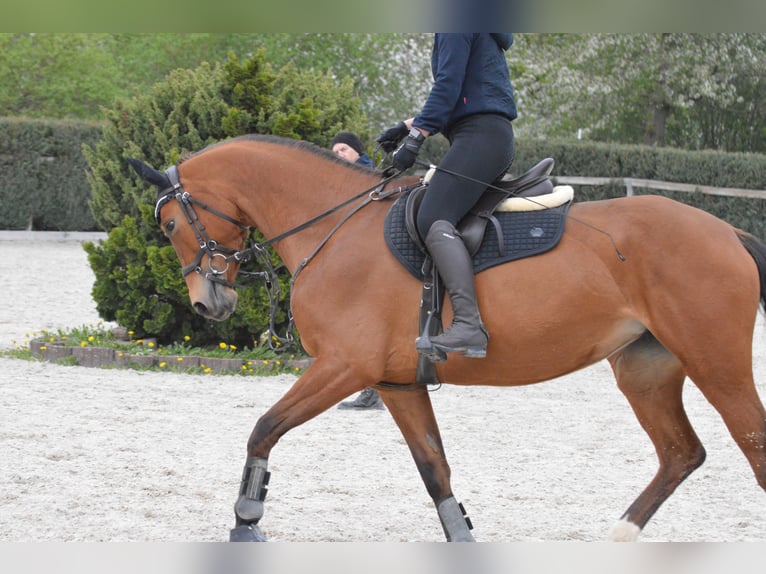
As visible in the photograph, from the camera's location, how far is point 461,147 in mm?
4141

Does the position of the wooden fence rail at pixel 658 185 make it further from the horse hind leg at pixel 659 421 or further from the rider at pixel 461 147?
the rider at pixel 461 147

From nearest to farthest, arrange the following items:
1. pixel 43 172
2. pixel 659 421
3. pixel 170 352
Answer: pixel 659 421, pixel 170 352, pixel 43 172

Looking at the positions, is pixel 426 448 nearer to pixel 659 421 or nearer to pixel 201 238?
pixel 659 421

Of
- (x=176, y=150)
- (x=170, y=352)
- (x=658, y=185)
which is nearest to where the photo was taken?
(x=176, y=150)

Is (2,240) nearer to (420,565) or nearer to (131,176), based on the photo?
Result: (131,176)

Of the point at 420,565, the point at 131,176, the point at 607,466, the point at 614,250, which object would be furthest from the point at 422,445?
the point at 131,176

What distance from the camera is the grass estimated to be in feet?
31.0

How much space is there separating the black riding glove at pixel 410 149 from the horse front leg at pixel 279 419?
0.97 meters

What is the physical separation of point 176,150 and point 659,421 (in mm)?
6334

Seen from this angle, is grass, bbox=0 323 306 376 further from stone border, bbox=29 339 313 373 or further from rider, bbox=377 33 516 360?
rider, bbox=377 33 516 360

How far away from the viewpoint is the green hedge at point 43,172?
22.2 meters

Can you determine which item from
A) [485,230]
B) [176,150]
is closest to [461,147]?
[485,230]
